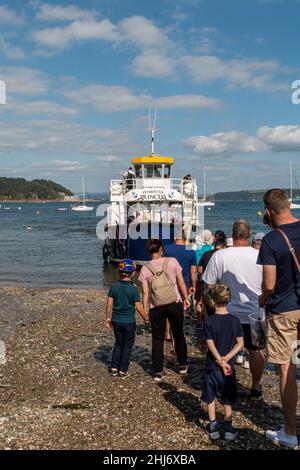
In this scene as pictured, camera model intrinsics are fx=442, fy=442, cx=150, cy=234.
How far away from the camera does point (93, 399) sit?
6.09m

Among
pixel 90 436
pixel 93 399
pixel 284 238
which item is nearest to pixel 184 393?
pixel 93 399

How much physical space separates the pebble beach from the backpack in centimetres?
128

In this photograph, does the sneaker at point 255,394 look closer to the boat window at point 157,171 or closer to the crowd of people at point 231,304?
the crowd of people at point 231,304

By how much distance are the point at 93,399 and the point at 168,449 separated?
1645 millimetres

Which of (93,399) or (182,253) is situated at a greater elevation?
(182,253)

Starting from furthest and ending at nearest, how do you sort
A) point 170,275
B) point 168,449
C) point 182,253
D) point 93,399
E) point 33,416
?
point 182,253, point 170,275, point 93,399, point 33,416, point 168,449

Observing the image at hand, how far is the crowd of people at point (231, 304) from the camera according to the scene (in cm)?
442

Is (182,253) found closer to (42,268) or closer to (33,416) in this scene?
(33,416)

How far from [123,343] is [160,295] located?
1040 millimetres

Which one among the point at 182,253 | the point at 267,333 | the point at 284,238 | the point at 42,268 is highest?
the point at 284,238

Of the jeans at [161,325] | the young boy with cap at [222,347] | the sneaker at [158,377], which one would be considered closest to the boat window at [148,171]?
the jeans at [161,325]

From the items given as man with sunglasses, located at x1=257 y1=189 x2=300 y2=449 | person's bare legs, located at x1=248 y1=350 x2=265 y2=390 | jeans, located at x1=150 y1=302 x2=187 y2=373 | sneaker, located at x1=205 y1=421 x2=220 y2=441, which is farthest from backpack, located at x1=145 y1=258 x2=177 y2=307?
man with sunglasses, located at x1=257 y1=189 x2=300 y2=449

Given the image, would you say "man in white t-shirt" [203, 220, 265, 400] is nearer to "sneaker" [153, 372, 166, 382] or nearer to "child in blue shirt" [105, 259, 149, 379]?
"child in blue shirt" [105, 259, 149, 379]

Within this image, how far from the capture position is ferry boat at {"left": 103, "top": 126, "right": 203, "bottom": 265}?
21.7 metres
